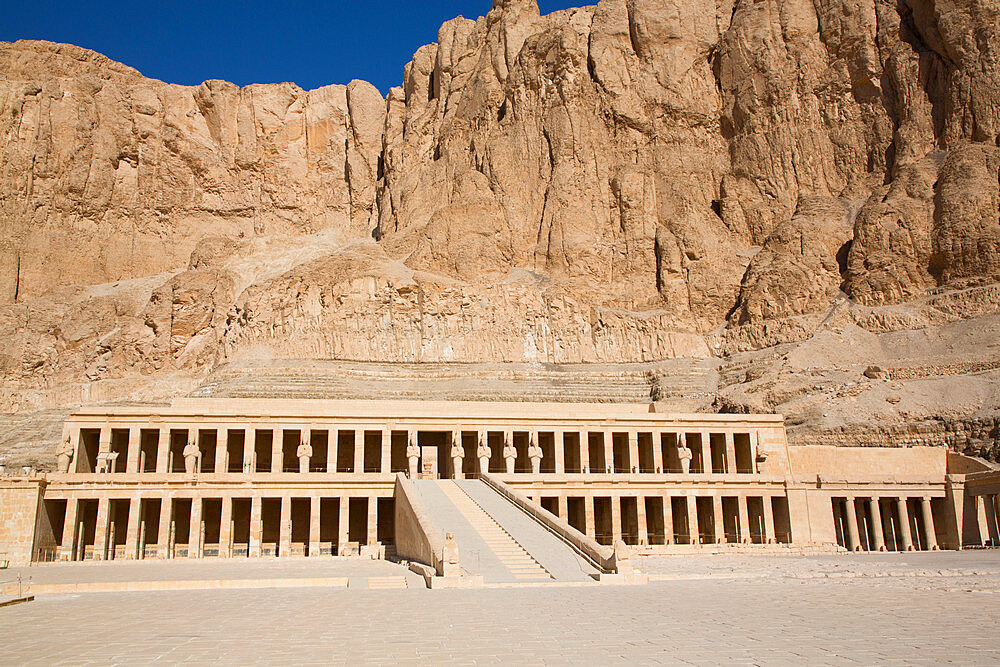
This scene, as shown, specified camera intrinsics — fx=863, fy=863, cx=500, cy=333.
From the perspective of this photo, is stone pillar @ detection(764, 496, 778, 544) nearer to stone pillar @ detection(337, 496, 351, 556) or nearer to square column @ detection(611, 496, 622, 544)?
square column @ detection(611, 496, 622, 544)

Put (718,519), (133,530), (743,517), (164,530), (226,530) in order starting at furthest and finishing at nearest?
(743,517) → (718,519) → (226,530) → (164,530) → (133,530)

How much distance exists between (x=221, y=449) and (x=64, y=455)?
7.21 meters

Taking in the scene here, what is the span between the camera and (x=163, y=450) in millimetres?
44000

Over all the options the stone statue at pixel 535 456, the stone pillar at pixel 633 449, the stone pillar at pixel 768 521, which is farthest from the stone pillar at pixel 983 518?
the stone statue at pixel 535 456

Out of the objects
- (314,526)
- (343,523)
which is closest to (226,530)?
(314,526)

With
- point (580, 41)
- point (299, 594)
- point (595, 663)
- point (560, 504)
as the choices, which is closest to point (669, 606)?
point (595, 663)

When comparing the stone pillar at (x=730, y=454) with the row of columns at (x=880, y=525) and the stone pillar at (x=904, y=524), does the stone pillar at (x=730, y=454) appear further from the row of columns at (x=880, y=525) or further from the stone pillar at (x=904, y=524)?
the stone pillar at (x=904, y=524)

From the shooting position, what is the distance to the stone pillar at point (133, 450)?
43.0 m

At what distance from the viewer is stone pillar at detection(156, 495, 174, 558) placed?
127ft

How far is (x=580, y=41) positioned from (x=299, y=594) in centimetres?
8990

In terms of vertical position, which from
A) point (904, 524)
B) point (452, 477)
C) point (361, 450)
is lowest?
point (904, 524)

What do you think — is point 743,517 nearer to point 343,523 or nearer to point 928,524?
point 928,524

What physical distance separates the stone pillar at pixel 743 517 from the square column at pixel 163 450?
29.0 meters

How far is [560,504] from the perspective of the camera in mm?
41094
